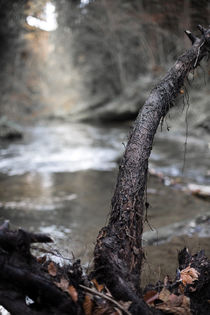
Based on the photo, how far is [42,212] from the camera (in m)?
4.66

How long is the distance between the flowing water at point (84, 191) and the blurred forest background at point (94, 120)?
0.02 metres

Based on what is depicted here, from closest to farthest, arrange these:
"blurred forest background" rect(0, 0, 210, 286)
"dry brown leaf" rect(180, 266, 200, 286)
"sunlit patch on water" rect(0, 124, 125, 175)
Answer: "dry brown leaf" rect(180, 266, 200, 286)
"blurred forest background" rect(0, 0, 210, 286)
"sunlit patch on water" rect(0, 124, 125, 175)

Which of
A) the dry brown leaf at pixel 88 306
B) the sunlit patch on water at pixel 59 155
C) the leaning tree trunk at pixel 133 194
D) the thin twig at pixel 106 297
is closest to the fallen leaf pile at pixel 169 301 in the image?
the leaning tree trunk at pixel 133 194

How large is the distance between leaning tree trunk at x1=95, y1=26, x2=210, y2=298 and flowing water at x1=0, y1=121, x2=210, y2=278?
0.64 ft

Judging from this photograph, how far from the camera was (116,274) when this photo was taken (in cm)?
161

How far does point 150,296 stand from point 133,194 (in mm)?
612

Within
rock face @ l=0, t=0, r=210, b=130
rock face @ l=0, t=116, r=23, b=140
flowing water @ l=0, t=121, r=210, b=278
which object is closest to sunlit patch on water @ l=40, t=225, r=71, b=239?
flowing water @ l=0, t=121, r=210, b=278

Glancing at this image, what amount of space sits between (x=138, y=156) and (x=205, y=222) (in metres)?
2.22

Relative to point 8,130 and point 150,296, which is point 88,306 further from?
point 8,130

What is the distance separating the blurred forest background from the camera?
4258 millimetres

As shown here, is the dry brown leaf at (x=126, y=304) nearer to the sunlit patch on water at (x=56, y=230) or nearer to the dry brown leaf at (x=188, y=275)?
the dry brown leaf at (x=188, y=275)

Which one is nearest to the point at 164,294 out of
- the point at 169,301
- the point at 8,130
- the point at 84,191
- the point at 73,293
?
the point at 169,301

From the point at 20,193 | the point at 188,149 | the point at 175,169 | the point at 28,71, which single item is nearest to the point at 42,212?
the point at 20,193

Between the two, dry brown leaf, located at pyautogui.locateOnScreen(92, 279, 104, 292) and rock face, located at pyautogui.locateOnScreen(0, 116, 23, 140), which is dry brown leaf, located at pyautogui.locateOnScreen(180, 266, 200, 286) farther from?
rock face, located at pyautogui.locateOnScreen(0, 116, 23, 140)
